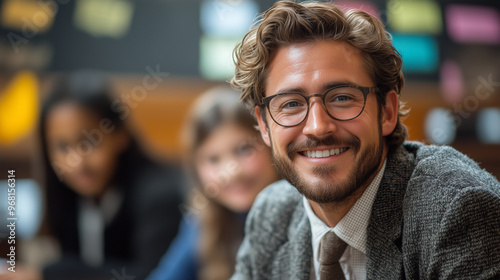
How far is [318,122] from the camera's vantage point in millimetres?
1070

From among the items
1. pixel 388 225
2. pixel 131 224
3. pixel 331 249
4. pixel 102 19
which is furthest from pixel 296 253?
Answer: pixel 102 19

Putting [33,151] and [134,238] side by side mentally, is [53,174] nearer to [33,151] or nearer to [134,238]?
[33,151]

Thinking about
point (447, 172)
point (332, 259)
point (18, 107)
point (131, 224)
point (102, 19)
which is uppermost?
point (102, 19)

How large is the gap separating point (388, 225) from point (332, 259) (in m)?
0.17

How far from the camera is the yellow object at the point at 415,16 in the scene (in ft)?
7.99

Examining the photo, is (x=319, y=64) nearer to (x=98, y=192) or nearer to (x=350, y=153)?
(x=350, y=153)

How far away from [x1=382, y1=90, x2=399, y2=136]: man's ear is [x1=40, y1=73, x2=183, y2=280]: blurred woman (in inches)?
49.3

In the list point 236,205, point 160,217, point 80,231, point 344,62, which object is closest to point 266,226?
point 344,62

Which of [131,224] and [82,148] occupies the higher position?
[82,148]

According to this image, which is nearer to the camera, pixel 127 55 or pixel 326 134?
pixel 326 134

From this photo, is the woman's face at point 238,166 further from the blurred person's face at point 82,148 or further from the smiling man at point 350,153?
the smiling man at point 350,153

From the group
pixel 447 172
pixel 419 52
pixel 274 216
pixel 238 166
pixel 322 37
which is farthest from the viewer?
pixel 419 52

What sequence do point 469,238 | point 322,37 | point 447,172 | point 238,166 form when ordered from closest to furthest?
point 469,238
point 447,172
point 322,37
point 238,166

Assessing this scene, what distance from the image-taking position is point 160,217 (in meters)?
2.23
